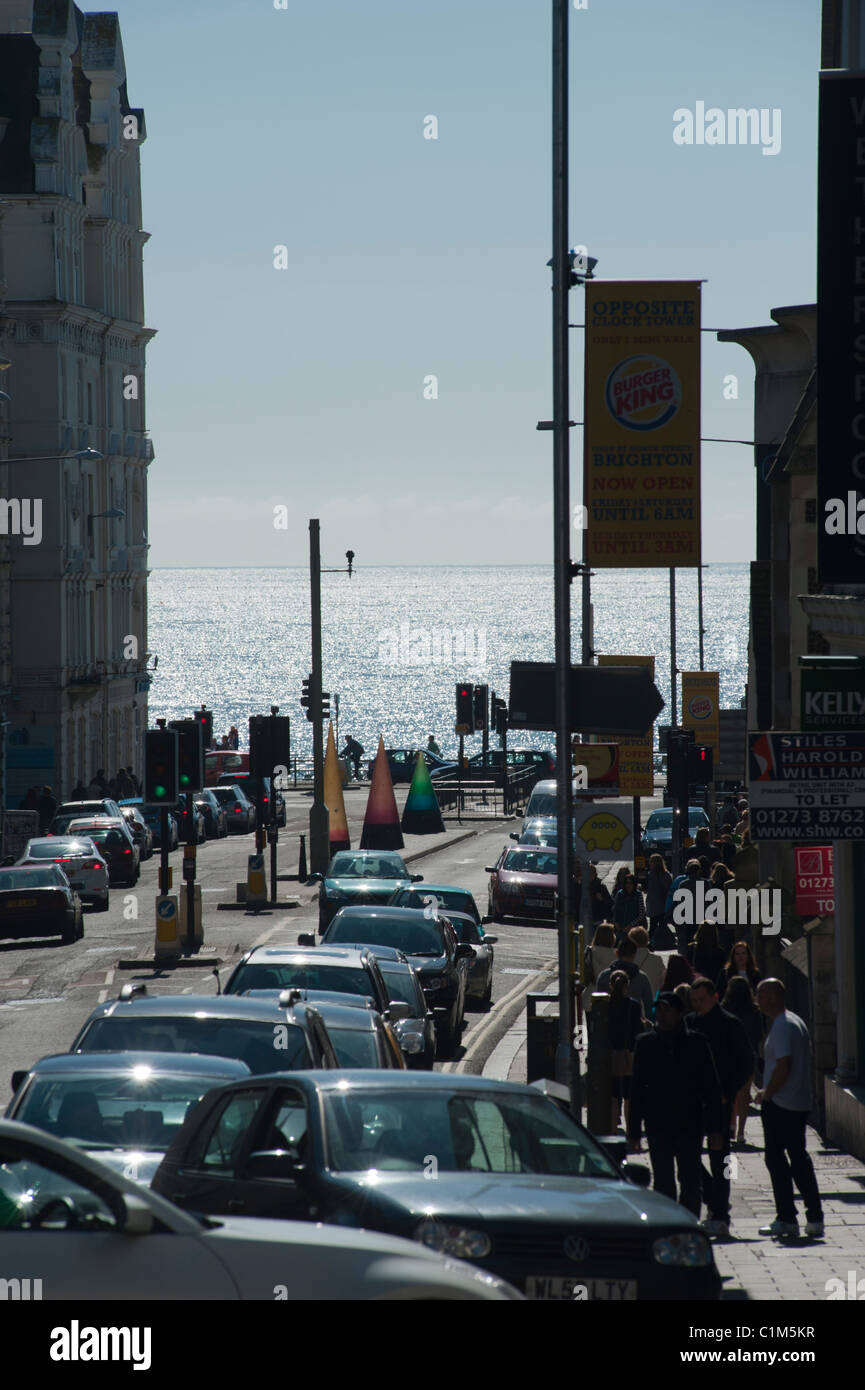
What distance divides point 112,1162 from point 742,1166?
22.9 feet

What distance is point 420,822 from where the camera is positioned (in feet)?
189

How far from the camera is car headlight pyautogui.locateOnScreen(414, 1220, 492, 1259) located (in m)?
8.51

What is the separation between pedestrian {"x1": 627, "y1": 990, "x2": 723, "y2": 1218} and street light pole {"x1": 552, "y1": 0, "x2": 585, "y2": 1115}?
8.80 feet

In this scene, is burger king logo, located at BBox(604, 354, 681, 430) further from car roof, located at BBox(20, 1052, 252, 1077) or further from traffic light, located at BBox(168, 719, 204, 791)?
traffic light, located at BBox(168, 719, 204, 791)

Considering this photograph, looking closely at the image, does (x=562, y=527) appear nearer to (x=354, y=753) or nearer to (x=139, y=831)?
(x=139, y=831)

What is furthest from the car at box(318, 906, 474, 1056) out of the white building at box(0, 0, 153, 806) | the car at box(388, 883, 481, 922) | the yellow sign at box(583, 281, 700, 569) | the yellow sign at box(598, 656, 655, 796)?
the white building at box(0, 0, 153, 806)

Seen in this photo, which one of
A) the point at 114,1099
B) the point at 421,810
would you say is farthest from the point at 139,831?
the point at 114,1099

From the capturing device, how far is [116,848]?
45.1 metres

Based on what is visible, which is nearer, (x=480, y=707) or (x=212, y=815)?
(x=212, y=815)

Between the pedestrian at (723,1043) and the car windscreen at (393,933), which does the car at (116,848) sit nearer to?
the car windscreen at (393,933)

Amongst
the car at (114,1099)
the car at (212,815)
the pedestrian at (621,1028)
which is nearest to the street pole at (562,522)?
the pedestrian at (621,1028)

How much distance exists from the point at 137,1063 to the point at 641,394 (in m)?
8.23
